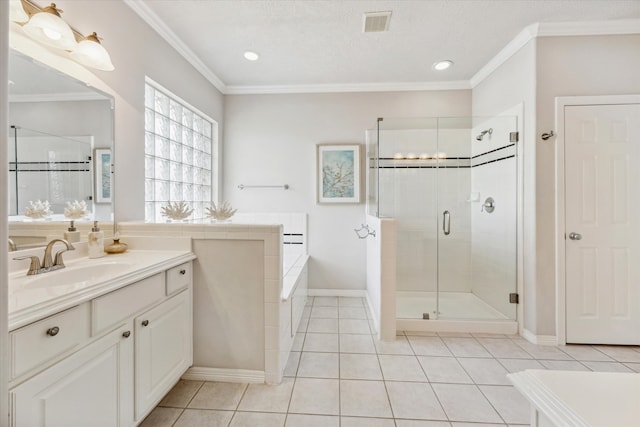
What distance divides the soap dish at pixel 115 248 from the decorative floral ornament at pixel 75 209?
234mm


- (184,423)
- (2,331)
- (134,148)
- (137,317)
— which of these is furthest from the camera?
(134,148)

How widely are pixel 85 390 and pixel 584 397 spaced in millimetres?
1626

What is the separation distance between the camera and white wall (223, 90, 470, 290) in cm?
354

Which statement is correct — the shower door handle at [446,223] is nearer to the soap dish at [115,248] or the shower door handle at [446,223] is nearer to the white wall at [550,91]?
the white wall at [550,91]

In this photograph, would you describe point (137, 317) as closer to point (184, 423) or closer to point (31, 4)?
point (184, 423)

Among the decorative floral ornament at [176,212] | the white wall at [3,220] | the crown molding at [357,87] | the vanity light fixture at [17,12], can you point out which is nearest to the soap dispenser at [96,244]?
the decorative floral ornament at [176,212]

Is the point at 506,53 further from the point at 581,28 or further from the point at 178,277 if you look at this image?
the point at 178,277

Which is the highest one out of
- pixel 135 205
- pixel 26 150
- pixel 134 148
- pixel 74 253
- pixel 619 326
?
pixel 134 148

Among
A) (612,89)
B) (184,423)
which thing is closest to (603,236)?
(612,89)

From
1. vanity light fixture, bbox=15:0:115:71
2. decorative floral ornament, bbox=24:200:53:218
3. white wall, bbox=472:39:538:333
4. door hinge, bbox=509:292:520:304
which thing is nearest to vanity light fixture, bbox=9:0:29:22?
vanity light fixture, bbox=15:0:115:71

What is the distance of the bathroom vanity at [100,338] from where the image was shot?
872 mm

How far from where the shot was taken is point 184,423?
4.91ft

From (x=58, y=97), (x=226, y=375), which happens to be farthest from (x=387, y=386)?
(x=58, y=97)

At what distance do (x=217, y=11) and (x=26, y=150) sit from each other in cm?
164
